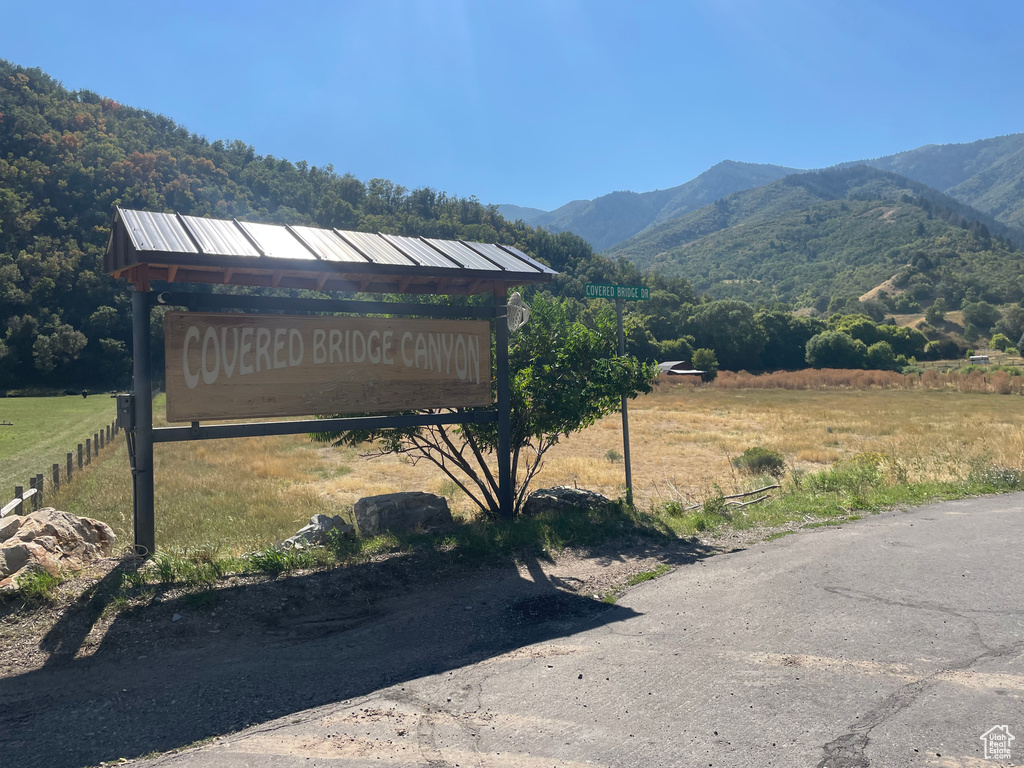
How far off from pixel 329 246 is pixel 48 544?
381 centimetres

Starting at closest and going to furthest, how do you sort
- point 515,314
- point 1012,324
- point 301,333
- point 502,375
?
point 301,333 < point 502,375 < point 515,314 < point 1012,324

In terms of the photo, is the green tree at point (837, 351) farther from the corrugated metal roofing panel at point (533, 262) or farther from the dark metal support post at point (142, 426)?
the dark metal support post at point (142, 426)

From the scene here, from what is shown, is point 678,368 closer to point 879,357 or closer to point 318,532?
point 879,357

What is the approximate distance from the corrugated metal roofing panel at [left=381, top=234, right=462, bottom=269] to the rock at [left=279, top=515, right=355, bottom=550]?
3.24 meters

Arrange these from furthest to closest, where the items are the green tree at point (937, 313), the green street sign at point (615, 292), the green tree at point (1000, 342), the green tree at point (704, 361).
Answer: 1. the green tree at point (937, 313)
2. the green tree at point (1000, 342)
3. the green tree at point (704, 361)
4. the green street sign at point (615, 292)

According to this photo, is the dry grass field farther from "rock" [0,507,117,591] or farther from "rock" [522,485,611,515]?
"rock" [522,485,611,515]

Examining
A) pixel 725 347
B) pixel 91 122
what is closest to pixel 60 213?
pixel 91 122

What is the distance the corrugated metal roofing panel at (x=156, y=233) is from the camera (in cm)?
550

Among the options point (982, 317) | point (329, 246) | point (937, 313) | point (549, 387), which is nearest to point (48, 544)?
point (329, 246)

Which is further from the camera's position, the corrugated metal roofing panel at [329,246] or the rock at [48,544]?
the corrugated metal roofing panel at [329,246]

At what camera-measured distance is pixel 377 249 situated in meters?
6.99

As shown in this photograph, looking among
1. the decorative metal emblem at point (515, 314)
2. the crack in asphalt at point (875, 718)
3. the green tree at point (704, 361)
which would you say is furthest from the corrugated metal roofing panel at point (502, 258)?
the green tree at point (704, 361)

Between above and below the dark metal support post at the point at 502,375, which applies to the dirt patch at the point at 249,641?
below

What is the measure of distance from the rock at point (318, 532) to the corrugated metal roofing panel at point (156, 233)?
3277 millimetres
